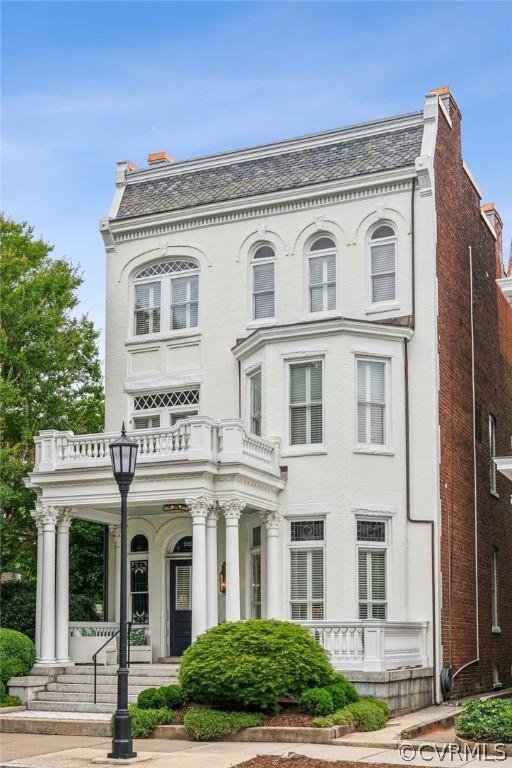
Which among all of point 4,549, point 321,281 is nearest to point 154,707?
point 321,281

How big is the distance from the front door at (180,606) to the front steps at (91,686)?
2.58 meters

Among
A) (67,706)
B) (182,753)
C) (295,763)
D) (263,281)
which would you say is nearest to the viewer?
(295,763)

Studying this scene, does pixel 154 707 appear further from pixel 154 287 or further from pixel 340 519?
pixel 154 287

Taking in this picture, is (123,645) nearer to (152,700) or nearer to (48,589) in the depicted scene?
(152,700)

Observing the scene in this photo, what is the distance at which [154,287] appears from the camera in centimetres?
2950

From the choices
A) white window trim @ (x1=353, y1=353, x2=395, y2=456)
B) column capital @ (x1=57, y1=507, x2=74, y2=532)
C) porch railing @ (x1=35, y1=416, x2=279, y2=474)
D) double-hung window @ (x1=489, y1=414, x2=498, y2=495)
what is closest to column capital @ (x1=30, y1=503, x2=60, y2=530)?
column capital @ (x1=57, y1=507, x2=74, y2=532)

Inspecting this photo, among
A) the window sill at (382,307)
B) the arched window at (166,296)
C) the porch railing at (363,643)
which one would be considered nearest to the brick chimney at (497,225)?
the window sill at (382,307)

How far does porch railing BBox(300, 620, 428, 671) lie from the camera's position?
70.5ft

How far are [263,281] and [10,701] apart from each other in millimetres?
11835

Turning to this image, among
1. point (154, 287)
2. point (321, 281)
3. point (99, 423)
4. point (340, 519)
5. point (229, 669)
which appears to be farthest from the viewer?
point (99, 423)

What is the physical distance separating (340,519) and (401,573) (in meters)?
1.84

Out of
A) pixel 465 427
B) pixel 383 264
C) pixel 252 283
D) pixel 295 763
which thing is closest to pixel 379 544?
pixel 465 427

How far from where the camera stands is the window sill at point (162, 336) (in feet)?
93.7

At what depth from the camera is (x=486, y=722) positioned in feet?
53.7
